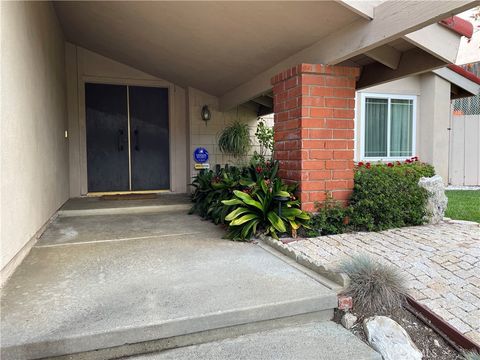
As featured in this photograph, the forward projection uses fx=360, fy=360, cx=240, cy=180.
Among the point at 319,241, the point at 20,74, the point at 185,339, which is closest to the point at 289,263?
the point at 319,241

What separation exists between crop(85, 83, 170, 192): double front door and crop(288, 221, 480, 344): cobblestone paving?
13.5 feet

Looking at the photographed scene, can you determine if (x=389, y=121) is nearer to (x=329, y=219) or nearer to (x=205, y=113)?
(x=205, y=113)

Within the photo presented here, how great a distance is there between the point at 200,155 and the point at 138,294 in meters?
4.46

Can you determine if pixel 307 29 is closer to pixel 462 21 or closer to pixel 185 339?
pixel 462 21

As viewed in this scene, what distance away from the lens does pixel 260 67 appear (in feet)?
14.5

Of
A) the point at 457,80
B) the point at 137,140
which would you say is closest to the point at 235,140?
the point at 137,140

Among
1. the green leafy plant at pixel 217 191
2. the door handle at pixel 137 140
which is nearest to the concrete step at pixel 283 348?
the green leafy plant at pixel 217 191

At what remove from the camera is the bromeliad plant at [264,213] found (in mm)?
3297

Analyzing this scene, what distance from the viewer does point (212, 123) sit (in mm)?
6516

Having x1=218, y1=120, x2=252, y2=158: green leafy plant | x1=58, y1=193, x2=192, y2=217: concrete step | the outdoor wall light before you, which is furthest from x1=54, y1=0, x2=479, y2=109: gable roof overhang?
x1=58, y1=193, x2=192, y2=217: concrete step

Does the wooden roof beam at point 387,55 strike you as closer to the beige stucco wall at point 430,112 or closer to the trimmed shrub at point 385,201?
the trimmed shrub at point 385,201

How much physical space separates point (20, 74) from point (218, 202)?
2.27m

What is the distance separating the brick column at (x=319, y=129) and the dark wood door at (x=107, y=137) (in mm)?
3665

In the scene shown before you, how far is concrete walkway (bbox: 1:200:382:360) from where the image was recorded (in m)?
1.67
